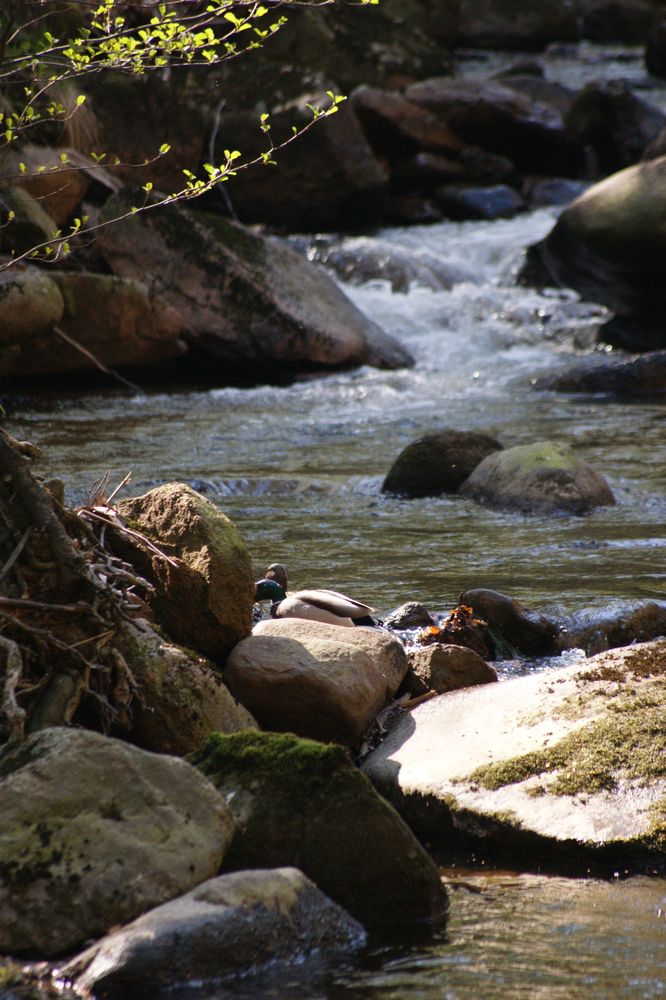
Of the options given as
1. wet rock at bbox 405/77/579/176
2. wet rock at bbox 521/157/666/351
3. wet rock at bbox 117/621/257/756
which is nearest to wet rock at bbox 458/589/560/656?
wet rock at bbox 117/621/257/756

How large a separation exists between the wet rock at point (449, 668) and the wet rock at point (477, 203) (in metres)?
15.8

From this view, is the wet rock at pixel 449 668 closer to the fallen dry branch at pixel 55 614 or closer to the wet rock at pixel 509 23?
the fallen dry branch at pixel 55 614

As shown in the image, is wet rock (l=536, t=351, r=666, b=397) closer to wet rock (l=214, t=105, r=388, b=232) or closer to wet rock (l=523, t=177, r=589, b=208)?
wet rock (l=214, t=105, r=388, b=232)

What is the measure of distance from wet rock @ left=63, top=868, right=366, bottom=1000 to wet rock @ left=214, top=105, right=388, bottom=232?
15.0 meters

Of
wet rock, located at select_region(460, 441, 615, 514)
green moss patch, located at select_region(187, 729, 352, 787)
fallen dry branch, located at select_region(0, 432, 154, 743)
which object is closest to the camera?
green moss patch, located at select_region(187, 729, 352, 787)

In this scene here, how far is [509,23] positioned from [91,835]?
2919cm

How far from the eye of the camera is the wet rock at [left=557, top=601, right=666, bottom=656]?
531 cm

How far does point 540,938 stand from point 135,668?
1463mm

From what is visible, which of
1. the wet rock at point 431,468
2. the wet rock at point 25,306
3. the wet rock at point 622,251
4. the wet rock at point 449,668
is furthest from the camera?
the wet rock at point 622,251

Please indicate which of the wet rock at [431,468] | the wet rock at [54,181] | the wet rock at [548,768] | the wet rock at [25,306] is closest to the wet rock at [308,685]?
the wet rock at [548,768]

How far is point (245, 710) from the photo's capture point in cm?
402

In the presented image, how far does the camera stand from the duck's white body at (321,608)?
5078 millimetres

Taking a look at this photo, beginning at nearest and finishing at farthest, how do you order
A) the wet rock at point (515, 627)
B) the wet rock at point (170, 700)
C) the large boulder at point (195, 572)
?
the wet rock at point (170, 700)
the large boulder at point (195, 572)
the wet rock at point (515, 627)

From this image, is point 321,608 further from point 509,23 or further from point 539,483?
point 509,23
